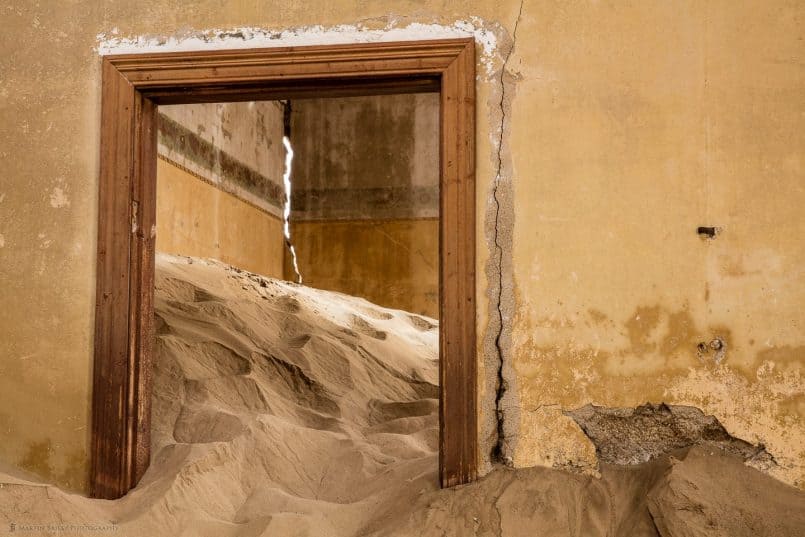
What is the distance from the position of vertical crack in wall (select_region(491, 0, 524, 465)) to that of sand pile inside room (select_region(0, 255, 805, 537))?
13 cm

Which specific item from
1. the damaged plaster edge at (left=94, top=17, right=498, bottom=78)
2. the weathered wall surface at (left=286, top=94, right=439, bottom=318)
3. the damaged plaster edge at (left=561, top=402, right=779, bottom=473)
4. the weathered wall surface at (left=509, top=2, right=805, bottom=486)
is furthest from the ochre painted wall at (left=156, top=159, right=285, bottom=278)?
the damaged plaster edge at (left=561, top=402, right=779, bottom=473)

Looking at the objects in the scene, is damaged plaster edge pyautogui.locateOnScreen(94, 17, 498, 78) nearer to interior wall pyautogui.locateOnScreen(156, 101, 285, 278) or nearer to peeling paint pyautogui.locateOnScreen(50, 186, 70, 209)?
peeling paint pyautogui.locateOnScreen(50, 186, 70, 209)

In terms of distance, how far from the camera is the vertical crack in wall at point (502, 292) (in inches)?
124

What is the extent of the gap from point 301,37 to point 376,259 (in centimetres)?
821

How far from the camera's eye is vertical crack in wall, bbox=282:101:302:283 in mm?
11734

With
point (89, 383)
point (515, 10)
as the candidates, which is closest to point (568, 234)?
point (515, 10)

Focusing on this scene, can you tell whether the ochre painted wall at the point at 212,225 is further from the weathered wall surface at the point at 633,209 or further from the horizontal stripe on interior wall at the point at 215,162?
the weathered wall surface at the point at 633,209

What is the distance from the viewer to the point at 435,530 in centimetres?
301

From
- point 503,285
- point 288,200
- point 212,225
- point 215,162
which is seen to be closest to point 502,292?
point 503,285

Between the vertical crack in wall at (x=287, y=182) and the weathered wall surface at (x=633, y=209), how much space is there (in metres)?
8.46

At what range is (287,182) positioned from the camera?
11.9 metres

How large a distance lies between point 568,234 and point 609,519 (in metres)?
1.05

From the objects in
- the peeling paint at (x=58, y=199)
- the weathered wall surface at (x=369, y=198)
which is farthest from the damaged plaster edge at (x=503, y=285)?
the weathered wall surface at (x=369, y=198)

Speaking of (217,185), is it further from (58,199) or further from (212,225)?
(58,199)
